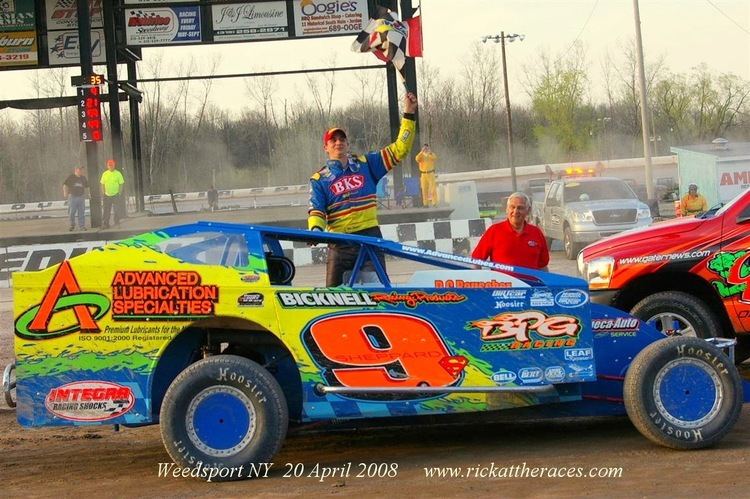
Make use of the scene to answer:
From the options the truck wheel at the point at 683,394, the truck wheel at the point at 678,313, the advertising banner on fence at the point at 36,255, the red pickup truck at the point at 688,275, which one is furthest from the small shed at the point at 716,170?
the truck wheel at the point at 683,394

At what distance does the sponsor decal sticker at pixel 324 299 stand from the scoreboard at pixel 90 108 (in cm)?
1861

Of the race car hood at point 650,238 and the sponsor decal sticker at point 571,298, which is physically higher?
the race car hood at point 650,238

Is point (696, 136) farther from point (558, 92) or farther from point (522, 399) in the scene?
point (522, 399)

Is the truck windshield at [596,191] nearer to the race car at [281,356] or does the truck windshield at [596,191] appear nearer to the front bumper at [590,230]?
the front bumper at [590,230]

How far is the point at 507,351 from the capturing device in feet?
18.6

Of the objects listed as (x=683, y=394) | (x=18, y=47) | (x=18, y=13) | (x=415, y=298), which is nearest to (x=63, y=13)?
(x=18, y=13)

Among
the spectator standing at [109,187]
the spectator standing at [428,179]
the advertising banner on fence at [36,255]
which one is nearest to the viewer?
the advertising banner on fence at [36,255]

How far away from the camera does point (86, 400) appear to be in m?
5.52

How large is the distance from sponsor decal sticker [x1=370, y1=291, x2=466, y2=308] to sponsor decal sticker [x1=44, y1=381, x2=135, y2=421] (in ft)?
4.71

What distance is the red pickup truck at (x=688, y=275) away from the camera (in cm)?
753

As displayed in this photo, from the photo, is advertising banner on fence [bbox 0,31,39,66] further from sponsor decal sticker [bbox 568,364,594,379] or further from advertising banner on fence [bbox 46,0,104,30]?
sponsor decal sticker [bbox 568,364,594,379]

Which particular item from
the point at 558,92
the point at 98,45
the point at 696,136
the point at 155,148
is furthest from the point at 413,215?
the point at 696,136

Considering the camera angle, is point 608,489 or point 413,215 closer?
point 608,489

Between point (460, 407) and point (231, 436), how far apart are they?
49.0 inches
